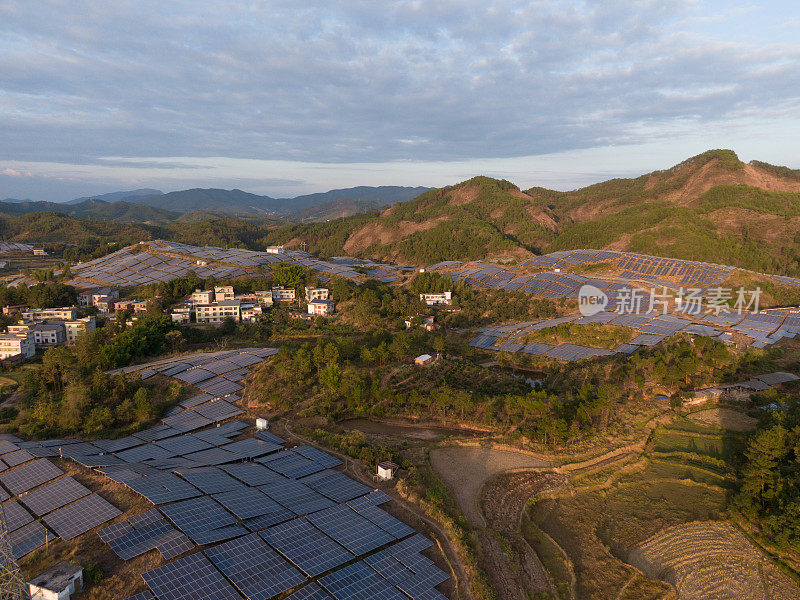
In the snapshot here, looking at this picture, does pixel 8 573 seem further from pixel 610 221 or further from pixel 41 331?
pixel 610 221

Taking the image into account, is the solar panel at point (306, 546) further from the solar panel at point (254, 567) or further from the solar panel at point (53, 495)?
the solar panel at point (53, 495)

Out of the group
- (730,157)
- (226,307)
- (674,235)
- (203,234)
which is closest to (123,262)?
(226,307)

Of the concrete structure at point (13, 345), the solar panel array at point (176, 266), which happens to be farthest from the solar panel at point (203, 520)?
the solar panel array at point (176, 266)

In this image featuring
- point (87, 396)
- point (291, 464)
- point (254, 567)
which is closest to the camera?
point (254, 567)

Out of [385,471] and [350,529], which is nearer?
[350,529]

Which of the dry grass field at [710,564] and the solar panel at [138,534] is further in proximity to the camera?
the dry grass field at [710,564]

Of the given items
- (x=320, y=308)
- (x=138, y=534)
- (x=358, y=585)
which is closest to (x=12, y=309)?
(x=320, y=308)

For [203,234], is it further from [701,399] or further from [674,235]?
[701,399]
